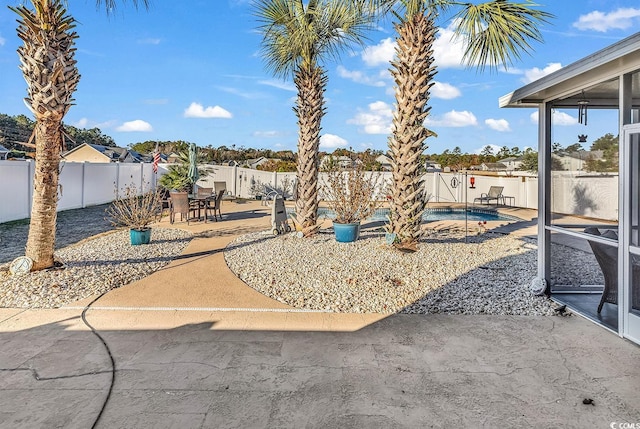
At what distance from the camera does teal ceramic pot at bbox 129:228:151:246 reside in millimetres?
8230

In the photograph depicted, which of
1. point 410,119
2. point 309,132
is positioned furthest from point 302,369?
point 309,132

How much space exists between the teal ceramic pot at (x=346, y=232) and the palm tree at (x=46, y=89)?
5.41 metres

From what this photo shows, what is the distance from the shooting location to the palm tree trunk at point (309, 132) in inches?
370

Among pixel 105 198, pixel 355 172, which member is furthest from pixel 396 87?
pixel 105 198

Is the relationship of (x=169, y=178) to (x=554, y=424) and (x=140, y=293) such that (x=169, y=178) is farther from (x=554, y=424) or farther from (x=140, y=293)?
(x=554, y=424)

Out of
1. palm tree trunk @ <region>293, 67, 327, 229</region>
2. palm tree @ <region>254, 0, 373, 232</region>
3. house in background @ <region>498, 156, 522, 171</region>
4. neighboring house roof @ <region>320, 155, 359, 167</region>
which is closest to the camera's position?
palm tree @ <region>254, 0, 373, 232</region>

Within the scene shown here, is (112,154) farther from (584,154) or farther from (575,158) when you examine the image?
(584,154)

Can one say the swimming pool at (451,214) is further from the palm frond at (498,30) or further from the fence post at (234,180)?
the palm frond at (498,30)

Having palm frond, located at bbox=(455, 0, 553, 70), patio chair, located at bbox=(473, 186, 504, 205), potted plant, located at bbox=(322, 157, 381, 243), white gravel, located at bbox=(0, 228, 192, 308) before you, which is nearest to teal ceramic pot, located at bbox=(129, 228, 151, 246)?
white gravel, located at bbox=(0, 228, 192, 308)

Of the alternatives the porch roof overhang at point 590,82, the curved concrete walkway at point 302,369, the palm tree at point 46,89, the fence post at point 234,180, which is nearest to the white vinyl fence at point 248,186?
the fence post at point 234,180

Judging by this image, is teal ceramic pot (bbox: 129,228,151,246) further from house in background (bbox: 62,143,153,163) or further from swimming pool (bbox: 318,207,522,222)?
house in background (bbox: 62,143,153,163)

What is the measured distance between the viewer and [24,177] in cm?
1202

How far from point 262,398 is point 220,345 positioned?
3.55 ft

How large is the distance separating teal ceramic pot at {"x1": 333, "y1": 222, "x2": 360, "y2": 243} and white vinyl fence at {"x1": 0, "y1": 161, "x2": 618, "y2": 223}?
1.39m
